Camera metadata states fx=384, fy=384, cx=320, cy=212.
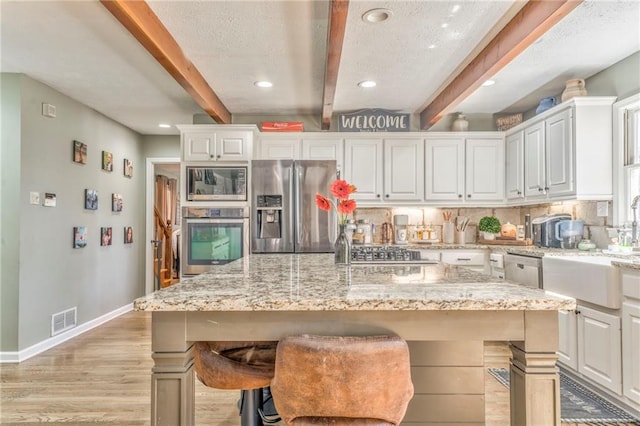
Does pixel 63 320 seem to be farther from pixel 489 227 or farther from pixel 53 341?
pixel 489 227

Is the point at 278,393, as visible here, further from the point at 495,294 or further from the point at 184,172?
the point at 184,172

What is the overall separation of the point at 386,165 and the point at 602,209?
2.04 metres

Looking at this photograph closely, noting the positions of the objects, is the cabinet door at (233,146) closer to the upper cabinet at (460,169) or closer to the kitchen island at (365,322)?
the upper cabinet at (460,169)

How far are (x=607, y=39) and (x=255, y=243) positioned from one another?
3338mm

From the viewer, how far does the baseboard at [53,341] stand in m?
3.23

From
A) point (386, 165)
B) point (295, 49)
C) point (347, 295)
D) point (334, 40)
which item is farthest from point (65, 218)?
point (347, 295)

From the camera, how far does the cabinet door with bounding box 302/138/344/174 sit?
4336 mm

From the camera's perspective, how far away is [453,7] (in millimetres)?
2285

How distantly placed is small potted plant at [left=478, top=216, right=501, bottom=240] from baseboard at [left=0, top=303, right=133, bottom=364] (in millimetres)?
4535

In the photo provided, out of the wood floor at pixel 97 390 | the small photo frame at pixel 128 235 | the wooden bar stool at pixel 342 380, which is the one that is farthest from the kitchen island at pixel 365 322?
the small photo frame at pixel 128 235

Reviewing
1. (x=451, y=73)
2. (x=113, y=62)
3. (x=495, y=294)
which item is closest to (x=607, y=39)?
(x=451, y=73)

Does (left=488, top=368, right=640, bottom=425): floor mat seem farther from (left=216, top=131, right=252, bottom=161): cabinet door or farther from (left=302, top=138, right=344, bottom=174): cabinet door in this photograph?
(left=216, top=131, right=252, bottom=161): cabinet door

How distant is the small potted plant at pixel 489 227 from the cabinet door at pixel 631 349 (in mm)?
2057

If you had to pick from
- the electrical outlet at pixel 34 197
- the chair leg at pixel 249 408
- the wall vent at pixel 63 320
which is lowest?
the wall vent at pixel 63 320
